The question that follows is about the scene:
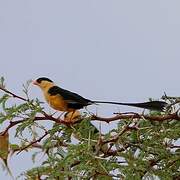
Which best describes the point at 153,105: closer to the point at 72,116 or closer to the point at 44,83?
the point at 72,116

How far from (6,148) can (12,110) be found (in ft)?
0.19

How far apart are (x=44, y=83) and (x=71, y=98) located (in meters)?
0.14

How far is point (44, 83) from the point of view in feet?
3.63

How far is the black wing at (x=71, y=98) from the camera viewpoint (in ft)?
3.13

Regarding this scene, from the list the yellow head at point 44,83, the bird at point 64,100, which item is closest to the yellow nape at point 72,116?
the bird at point 64,100

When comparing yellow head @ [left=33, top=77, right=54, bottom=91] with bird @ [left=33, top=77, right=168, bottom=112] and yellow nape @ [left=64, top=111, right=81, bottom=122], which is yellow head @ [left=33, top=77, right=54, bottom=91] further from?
yellow nape @ [left=64, top=111, right=81, bottom=122]

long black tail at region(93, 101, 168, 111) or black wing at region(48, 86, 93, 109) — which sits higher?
black wing at region(48, 86, 93, 109)

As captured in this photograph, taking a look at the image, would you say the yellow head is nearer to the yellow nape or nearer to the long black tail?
the yellow nape

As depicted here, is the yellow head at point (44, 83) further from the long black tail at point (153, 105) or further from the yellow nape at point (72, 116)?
the long black tail at point (153, 105)

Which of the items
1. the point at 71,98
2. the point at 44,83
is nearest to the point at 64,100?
the point at 71,98

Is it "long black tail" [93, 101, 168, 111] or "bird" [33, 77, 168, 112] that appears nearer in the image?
"long black tail" [93, 101, 168, 111]

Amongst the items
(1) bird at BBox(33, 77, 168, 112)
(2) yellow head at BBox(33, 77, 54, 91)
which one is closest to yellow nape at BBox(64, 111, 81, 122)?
(1) bird at BBox(33, 77, 168, 112)

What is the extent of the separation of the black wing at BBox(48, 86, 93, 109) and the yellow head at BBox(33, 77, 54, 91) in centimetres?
3

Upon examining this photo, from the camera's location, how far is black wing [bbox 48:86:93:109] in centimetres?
95
